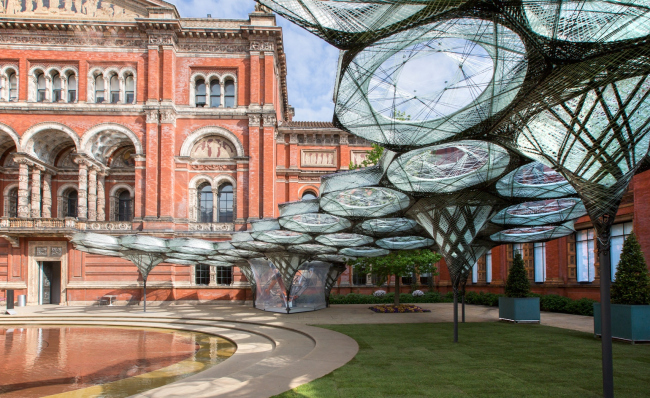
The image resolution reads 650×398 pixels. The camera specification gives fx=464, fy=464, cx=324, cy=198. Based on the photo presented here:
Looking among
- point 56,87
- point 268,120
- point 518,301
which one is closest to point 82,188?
point 56,87

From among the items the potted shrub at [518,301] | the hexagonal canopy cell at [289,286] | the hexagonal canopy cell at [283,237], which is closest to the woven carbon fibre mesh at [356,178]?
the hexagonal canopy cell at [283,237]

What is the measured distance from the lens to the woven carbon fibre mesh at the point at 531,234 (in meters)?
22.7

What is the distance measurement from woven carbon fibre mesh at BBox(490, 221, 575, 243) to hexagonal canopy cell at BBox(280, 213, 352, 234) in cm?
802

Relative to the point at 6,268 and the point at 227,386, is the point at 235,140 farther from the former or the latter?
the point at 227,386

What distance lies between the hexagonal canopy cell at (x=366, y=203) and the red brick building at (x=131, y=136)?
19070 millimetres

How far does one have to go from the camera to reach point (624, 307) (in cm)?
1482

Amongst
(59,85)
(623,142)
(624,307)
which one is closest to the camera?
(623,142)

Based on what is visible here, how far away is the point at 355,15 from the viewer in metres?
7.68

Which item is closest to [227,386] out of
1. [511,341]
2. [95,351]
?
[95,351]

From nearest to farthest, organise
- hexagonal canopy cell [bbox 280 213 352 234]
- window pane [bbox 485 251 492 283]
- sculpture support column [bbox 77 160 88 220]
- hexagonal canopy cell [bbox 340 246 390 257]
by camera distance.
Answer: hexagonal canopy cell [bbox 280 213 352 234] < hexagonal canopy cell [bbox 340 246 390 257] < sculpture support column [bbox 77 160 88 220] < window pane [bbox 485 251 492 283]

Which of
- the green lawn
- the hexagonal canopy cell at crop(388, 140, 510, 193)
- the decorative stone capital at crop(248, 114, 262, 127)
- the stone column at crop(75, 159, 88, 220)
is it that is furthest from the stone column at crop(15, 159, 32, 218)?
the hexagonal canopy cell at crop(388, 140, 510, 193)

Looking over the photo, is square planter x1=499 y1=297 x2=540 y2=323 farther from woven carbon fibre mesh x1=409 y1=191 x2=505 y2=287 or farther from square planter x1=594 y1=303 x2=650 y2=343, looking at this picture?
woven carbon fibre mesh x1=409 y1=191 x2=505 y2=287

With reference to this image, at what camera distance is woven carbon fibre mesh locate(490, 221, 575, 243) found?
22.7 m

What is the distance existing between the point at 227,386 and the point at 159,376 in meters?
3.08
